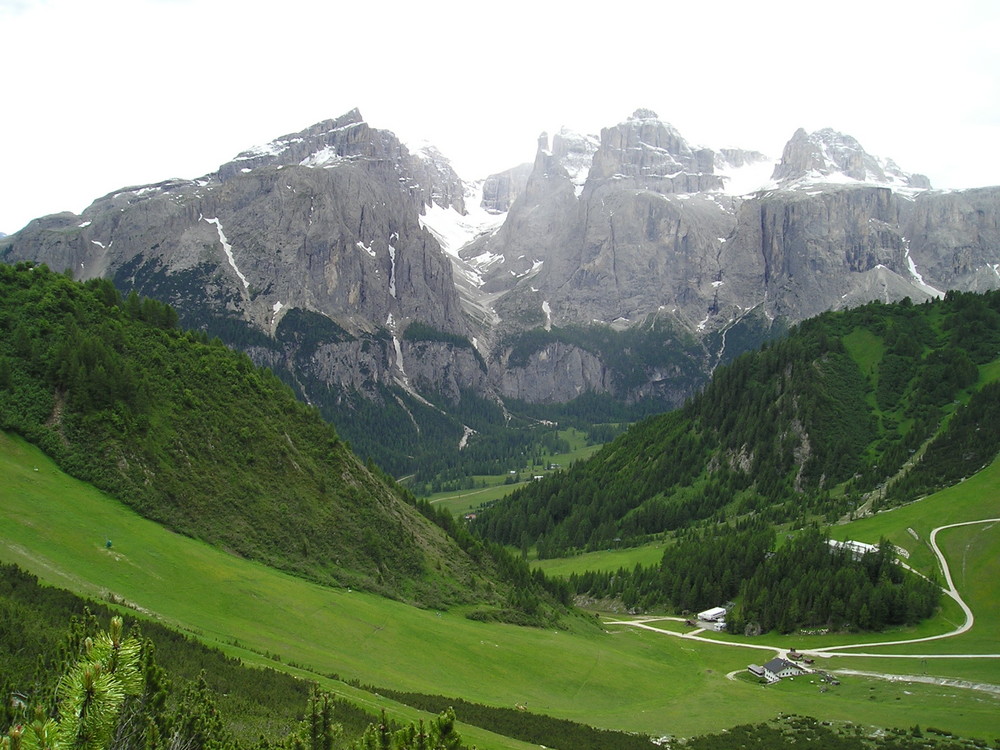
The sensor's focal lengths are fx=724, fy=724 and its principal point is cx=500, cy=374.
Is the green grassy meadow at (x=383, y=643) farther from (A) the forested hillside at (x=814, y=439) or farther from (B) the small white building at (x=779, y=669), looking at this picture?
(A) the forested hillside at (x=814, y=439)

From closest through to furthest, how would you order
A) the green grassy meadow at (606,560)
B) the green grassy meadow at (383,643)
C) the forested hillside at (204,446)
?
the green grassy meadow at (383,643), the forested hillside at (204,446), the green grassy meadow at (606,560)

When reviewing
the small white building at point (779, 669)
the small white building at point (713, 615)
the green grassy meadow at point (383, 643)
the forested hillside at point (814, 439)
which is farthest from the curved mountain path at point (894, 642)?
the forested hillside at point (814, 439)

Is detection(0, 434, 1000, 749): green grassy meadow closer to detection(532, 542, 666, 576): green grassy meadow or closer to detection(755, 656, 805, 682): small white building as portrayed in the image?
detection(755, 656, 805, 682): small white building

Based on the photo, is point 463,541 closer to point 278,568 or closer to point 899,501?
point 278,568

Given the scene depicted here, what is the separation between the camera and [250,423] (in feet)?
267

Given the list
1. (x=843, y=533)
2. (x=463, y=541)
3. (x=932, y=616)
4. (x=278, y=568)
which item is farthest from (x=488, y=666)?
(x=843, y=533)

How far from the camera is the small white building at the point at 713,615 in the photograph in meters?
111

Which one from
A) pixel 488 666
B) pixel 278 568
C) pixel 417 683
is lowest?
pixel 488 666

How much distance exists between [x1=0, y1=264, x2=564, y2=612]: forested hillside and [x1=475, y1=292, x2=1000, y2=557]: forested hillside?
3249 inches

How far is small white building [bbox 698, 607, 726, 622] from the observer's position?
11120 centimetres

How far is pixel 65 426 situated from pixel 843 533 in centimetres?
11450

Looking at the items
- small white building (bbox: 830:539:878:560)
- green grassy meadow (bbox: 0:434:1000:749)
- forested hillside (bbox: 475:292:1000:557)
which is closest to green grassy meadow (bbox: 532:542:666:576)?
forested hillside (bbox: 475:292:1000:557)

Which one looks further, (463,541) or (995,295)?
(995,295)

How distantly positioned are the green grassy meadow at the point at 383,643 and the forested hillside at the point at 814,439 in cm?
6364
